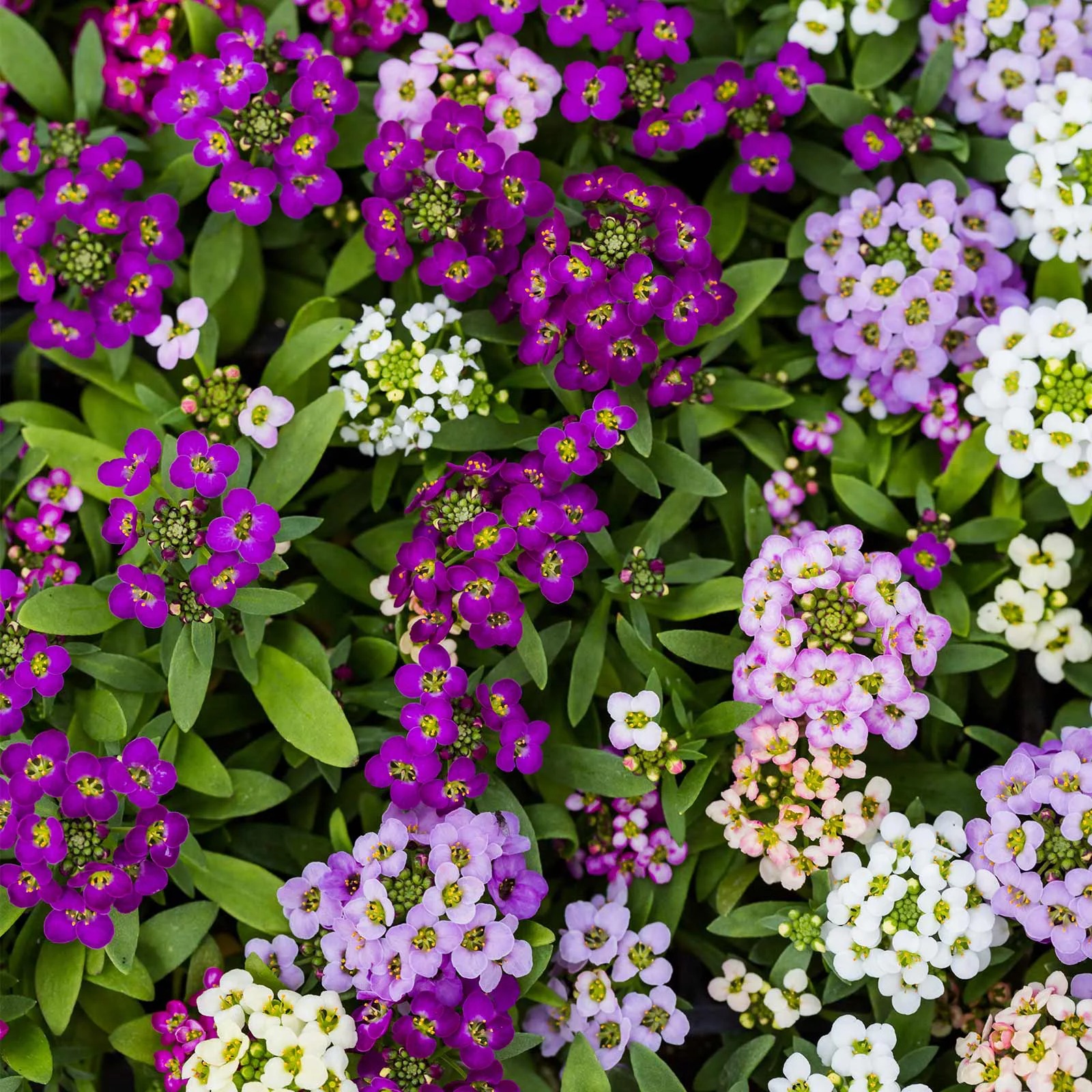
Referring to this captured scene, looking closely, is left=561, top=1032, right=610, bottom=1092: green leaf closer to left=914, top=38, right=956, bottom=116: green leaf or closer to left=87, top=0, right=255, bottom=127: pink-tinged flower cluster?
left=914, top=38, right=956, bottom=116: green leaf

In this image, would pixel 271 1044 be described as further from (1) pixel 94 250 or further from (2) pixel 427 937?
(1) pixel 94 250

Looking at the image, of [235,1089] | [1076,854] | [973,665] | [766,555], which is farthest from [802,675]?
[235,1089]

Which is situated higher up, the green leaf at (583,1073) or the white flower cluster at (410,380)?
the white flower cluster at (410,380)

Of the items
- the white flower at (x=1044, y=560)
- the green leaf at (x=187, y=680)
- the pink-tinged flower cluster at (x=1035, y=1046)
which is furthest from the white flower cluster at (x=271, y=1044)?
the white flower at (x=1044, y=560)

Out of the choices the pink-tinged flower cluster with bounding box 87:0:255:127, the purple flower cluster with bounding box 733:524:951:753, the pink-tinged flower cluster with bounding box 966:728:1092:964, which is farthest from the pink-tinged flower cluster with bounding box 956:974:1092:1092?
the pink-tinged flower cluster with bounding box 87:0:255:127

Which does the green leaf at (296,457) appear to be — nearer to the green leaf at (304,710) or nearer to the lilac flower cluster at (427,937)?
the green leaf at (304,710)

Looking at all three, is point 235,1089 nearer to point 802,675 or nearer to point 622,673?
point 622,673
